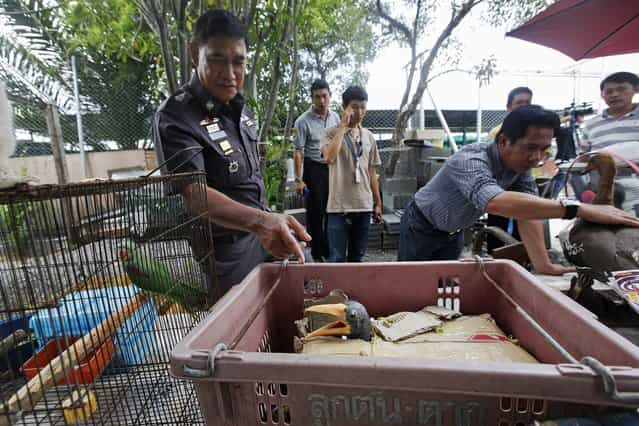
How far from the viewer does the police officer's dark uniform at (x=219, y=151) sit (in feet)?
3.98

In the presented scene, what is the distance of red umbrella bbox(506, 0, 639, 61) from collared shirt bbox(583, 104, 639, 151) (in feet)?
2.11

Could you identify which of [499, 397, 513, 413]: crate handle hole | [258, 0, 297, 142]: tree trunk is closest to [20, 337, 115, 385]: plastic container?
[499, 397, 513, 413]: crate handle hole

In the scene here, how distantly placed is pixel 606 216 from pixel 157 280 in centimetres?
136

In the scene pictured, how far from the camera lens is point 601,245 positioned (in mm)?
1108

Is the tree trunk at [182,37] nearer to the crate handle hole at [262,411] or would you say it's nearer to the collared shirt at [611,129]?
the crate handle hole at [262,411]

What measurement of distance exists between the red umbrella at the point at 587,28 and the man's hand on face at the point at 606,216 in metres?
2.18

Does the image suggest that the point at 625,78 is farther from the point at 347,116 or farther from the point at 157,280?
the point at 157,280

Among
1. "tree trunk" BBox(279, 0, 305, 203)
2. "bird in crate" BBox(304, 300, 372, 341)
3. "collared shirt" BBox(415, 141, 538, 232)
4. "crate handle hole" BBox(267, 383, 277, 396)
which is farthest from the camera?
"tree trunk" BBox(279, 0, 305, 203)

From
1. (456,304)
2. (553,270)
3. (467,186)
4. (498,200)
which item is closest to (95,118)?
(467,186)

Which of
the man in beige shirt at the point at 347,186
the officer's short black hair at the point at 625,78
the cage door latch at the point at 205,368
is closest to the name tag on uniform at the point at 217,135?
the cage door latch at the point at 205,368

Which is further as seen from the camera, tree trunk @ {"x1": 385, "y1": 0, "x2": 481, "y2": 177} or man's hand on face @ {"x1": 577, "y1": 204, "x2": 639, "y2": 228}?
tree trunk @ {"x1": 385, "y1": 0, "x2": 481, "y2": 177}

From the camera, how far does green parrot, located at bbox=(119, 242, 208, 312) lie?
36.3 inches

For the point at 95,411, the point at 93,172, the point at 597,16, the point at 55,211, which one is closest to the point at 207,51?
the point at 55,211

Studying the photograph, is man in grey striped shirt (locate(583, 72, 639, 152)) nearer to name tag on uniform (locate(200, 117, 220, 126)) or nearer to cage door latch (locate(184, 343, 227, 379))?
name tag on uniform (locate(200, 117, 220, 126))
